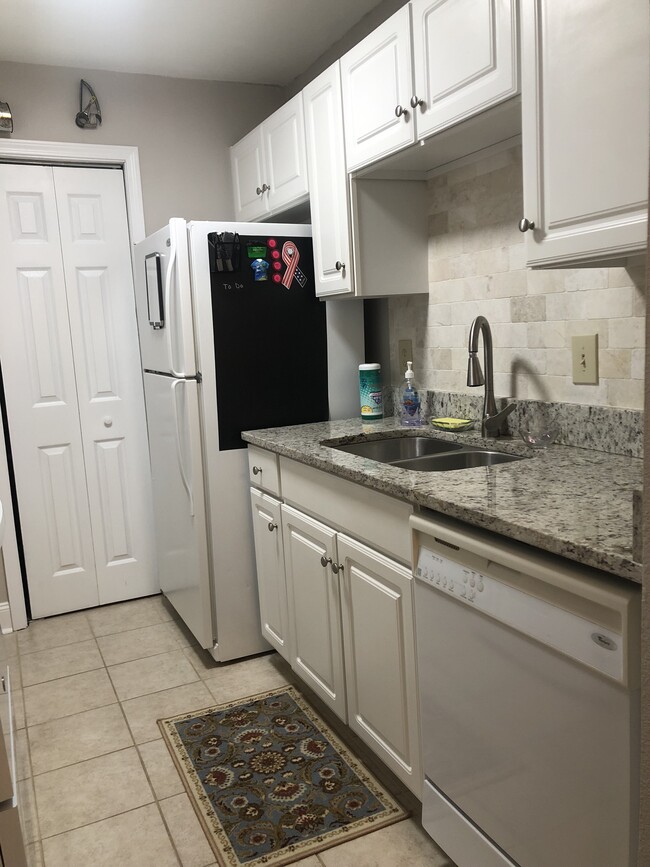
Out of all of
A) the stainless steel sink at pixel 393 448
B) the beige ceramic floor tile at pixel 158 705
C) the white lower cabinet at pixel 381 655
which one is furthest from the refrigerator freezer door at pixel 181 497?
the white lower cabinet at pixel 381 655

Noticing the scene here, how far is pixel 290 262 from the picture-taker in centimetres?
274

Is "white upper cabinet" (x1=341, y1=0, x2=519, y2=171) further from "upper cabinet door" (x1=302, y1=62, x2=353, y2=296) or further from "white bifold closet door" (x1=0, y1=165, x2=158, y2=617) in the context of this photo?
"white bifold closet door" (x1=0, y1=165, x2=158, y2=617)

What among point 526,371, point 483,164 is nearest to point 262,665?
point 526,371

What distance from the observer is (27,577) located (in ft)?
11.0

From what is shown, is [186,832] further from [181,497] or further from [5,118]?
[5,118]

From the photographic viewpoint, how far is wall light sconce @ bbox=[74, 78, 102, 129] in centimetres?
316

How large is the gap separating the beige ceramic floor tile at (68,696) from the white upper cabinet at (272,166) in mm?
2004

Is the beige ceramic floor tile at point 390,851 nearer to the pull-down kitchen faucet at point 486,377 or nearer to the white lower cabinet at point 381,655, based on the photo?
the white lower cabinet at point 381,655

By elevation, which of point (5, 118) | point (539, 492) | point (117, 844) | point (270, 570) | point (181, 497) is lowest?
point (117, 844)

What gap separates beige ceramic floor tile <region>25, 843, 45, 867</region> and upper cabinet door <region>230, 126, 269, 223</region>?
2388 mm

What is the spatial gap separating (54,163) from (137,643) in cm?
216

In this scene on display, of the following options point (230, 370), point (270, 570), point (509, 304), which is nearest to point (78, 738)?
point (270, 570)

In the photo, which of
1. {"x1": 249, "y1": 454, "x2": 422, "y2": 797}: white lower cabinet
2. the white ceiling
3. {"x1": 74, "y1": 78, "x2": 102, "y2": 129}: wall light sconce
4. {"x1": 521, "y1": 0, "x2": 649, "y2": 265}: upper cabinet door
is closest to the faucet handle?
{"x1": 249, "y1": 454, "x2": 422, "y2": 797}: white lower cabinet

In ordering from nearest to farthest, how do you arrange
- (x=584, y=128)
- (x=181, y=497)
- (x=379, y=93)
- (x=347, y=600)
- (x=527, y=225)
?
1. (x=584, y=128)
2. (x=527, y=225)
3. (x=347, y=600)
4. (x=379, y=93)
5. (x=181, y=497)
